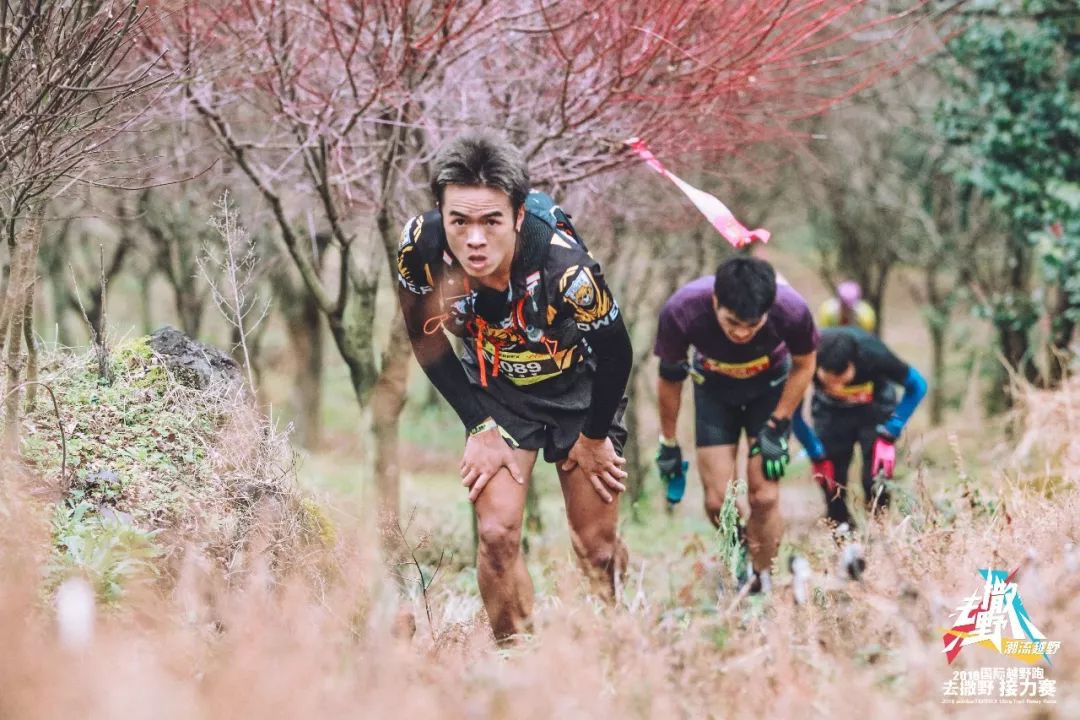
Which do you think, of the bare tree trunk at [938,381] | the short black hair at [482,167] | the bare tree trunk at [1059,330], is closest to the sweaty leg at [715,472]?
the short black hair at [482,167]

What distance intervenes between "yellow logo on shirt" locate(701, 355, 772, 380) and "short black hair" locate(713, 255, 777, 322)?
2.33 feet

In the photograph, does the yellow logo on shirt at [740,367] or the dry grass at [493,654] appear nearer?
the dry grass at [493,654]

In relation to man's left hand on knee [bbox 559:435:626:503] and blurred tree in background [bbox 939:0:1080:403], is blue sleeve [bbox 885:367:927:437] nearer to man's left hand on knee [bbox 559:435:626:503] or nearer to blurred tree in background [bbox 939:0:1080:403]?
blurred tree in background [bbox 939:0:1080:403]

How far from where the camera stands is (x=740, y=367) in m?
5.63

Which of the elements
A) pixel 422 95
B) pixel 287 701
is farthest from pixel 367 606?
pixel 422 95

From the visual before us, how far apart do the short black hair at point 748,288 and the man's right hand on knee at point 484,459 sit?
1573 mm

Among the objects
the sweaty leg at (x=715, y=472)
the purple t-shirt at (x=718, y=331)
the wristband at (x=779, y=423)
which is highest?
the purple t-shirt at (x=718, y=331)

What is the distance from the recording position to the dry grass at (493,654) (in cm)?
235

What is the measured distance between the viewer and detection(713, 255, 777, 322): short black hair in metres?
4.88

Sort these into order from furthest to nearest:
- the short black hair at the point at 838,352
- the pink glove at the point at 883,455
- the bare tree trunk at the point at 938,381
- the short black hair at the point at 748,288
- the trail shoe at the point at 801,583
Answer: the bare tree trunk at the point at 938,381, the short black hair at the point at 838,352, the pink glove at the point at 883,455, the short black hair at the point at 748,288, the trail shoe at the point at 801,583

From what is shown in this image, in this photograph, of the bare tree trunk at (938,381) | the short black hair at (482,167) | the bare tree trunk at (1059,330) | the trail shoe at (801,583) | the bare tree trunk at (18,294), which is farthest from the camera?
the bare tree trunk at (938,381)

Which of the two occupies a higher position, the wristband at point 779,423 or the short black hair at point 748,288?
the short black hair at point 748,288

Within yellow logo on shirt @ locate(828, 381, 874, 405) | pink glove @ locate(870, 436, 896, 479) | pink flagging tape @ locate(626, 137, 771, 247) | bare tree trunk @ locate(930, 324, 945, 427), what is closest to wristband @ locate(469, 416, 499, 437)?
pink flagging tape @ locate(626, 137, 771, 247)

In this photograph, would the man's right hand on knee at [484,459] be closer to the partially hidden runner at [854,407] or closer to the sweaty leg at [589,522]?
the sweaty leg at [589,522]
